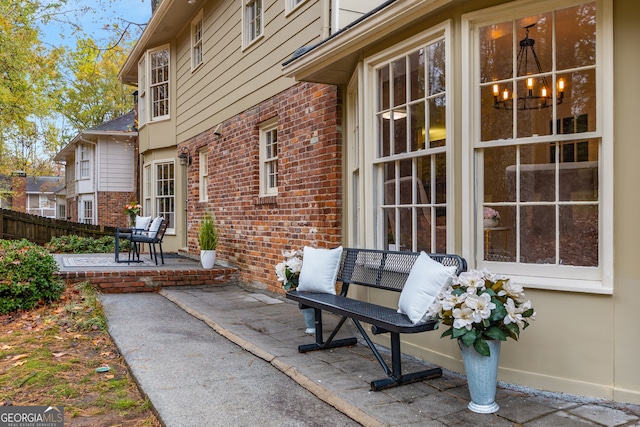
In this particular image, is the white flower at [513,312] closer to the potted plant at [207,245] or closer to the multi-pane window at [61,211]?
the potted plant at [207,245]

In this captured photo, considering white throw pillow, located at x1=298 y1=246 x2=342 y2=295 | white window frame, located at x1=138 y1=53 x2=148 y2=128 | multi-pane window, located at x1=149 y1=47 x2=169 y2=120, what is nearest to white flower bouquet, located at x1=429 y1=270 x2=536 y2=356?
white throw pillow, located at x1=298 y1=246 x2=342 y2=295

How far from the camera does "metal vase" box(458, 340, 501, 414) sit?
9.37 ft

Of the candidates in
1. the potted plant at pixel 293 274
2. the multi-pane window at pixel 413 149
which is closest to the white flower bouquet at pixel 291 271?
the potted plant at pixel 293 274

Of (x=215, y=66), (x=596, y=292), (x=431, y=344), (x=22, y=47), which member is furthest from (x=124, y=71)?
(x=596, y=292)

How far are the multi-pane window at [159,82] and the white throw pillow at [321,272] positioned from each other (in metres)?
8.87

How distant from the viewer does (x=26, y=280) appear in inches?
231

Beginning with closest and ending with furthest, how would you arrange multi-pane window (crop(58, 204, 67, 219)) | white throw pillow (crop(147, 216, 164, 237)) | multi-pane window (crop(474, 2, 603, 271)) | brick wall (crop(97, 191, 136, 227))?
multi-pane window (crop(474, 2, 603, 271)) < white throw pillow (crop(147, 216, 164, 237)) < brick wall (crop(97, 191, 136, 227)) < multi-pane window (crop(58, 204, 67, 219))

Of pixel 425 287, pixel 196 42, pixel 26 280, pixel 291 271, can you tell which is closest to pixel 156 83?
pixel 196 42

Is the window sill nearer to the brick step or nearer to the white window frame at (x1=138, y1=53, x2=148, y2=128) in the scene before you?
the brick step

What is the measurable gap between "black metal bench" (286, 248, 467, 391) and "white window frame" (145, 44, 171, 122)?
884 cm

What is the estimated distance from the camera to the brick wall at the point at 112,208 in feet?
64.4

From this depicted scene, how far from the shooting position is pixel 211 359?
4.05 meters

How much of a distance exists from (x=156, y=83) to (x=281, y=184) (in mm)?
7204

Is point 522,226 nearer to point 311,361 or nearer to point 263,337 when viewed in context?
point 311,361
